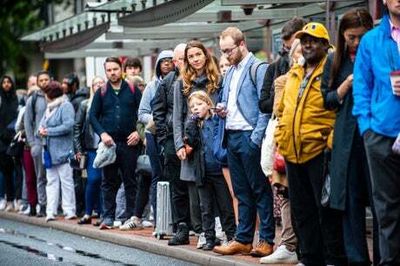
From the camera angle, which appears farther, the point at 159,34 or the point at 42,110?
the point at 159,34

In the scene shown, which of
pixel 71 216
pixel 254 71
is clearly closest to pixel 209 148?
pixel 254 71

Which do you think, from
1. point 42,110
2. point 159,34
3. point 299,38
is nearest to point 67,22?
point 159,34

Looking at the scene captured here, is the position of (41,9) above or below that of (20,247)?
above

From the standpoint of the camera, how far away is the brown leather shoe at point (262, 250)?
13352 mm

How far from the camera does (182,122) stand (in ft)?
48.2

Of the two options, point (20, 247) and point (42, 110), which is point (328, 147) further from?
point (42, 110)

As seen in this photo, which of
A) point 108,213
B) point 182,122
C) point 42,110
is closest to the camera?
point 182,122

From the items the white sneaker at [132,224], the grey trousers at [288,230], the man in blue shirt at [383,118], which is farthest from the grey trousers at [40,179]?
the man in blue shirt at [383,118]

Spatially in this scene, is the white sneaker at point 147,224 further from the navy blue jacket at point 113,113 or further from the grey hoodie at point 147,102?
the grey hoodie at point 147,102

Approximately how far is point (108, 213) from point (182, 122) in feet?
12.3

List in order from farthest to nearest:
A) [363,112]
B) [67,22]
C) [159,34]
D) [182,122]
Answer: [67,22]
[159,34]
[182,122]
[363,112]

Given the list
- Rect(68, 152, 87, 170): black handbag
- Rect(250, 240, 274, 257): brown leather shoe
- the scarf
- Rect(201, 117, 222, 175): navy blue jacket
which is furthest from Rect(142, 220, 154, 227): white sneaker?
Rect(250, 240, 274, 257): brown leather shoe

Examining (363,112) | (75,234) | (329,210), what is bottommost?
(75,234)

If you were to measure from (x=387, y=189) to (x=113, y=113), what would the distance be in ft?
27.1
